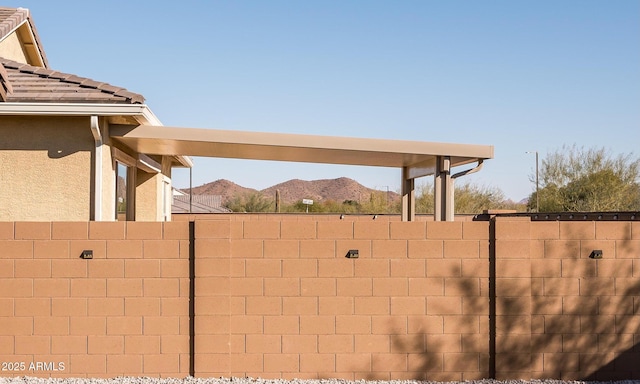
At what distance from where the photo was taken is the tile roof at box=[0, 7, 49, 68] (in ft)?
41.5

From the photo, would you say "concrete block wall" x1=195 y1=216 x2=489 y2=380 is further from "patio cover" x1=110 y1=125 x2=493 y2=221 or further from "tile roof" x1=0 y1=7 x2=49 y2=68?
"tile roof" x1=0 y1=7 x2=49 y2=68

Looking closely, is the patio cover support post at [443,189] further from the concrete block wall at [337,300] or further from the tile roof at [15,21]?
the tile roof at [15,21]

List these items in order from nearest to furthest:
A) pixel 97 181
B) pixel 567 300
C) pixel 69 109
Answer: pixel 567 300 < pixel 69 109 < pixel 97 181

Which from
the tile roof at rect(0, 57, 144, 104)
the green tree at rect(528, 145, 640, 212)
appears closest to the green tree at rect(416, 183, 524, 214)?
the green tree at rect(528, 145, 640, 212)

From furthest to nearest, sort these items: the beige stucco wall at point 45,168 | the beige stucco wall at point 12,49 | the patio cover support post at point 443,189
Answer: the beige stucco wall at point 12,49 < the patio cover support post at point 443,189 < the beige stucco wall at point 45,168

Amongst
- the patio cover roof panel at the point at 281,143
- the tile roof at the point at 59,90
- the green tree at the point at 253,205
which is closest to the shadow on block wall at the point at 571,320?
the patio cover roof panel at the point at 281,143

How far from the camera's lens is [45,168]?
9383 millimetres

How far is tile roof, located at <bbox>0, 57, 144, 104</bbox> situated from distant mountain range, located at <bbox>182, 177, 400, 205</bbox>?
291 feet

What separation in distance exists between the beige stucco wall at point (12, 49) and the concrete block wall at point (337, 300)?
7.87m

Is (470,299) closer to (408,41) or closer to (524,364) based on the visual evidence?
(524,364)

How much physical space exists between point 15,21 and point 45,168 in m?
5.35

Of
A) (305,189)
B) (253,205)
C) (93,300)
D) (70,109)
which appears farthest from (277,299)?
(305,189)

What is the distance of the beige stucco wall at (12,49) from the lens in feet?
42.9

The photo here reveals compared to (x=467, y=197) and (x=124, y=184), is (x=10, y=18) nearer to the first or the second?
(x=124, y=184)
